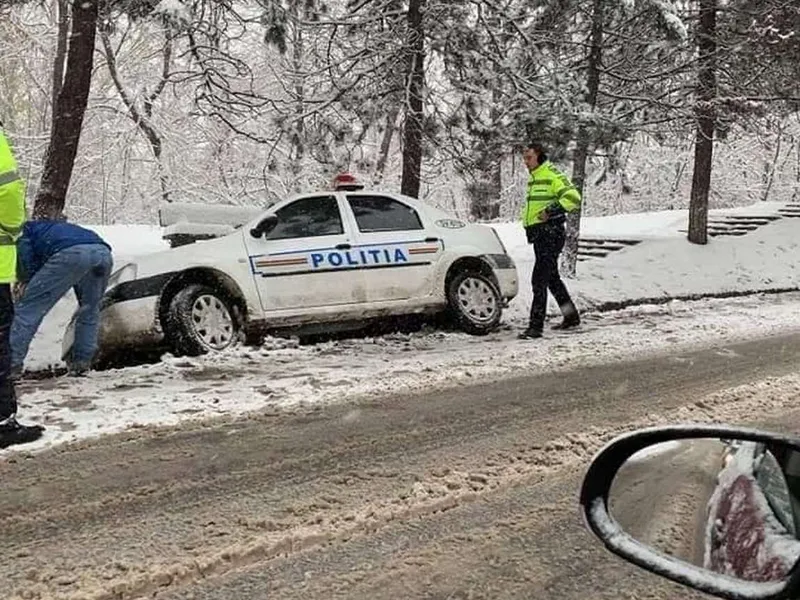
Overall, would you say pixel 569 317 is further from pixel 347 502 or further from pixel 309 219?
pixel 347 502

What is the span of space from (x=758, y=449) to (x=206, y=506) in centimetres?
277

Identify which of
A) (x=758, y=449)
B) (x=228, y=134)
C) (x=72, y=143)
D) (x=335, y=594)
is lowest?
(x=335, y=594)

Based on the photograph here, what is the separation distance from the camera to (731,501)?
183 cm

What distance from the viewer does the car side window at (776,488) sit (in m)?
1.50

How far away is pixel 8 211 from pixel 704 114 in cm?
1236

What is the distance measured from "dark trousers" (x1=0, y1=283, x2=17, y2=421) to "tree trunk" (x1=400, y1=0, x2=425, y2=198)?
7.19m

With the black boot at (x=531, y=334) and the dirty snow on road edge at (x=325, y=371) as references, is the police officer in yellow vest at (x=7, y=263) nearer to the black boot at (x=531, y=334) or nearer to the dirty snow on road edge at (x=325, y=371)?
the dirty snow on road edge at (x=325, y=371)

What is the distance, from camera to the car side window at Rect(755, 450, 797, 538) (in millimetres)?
1501

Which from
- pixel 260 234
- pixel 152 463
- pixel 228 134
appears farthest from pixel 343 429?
pixel 228 134

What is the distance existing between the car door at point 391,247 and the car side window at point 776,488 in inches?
268

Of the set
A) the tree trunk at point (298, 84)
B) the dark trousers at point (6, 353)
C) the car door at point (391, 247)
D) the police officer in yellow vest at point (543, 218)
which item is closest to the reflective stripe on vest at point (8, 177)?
the dark trousers at point (6, 353)

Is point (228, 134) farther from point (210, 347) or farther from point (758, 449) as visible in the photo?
point (758, 449)

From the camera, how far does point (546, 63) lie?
37.8 feet

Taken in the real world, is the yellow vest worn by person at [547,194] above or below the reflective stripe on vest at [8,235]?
above
